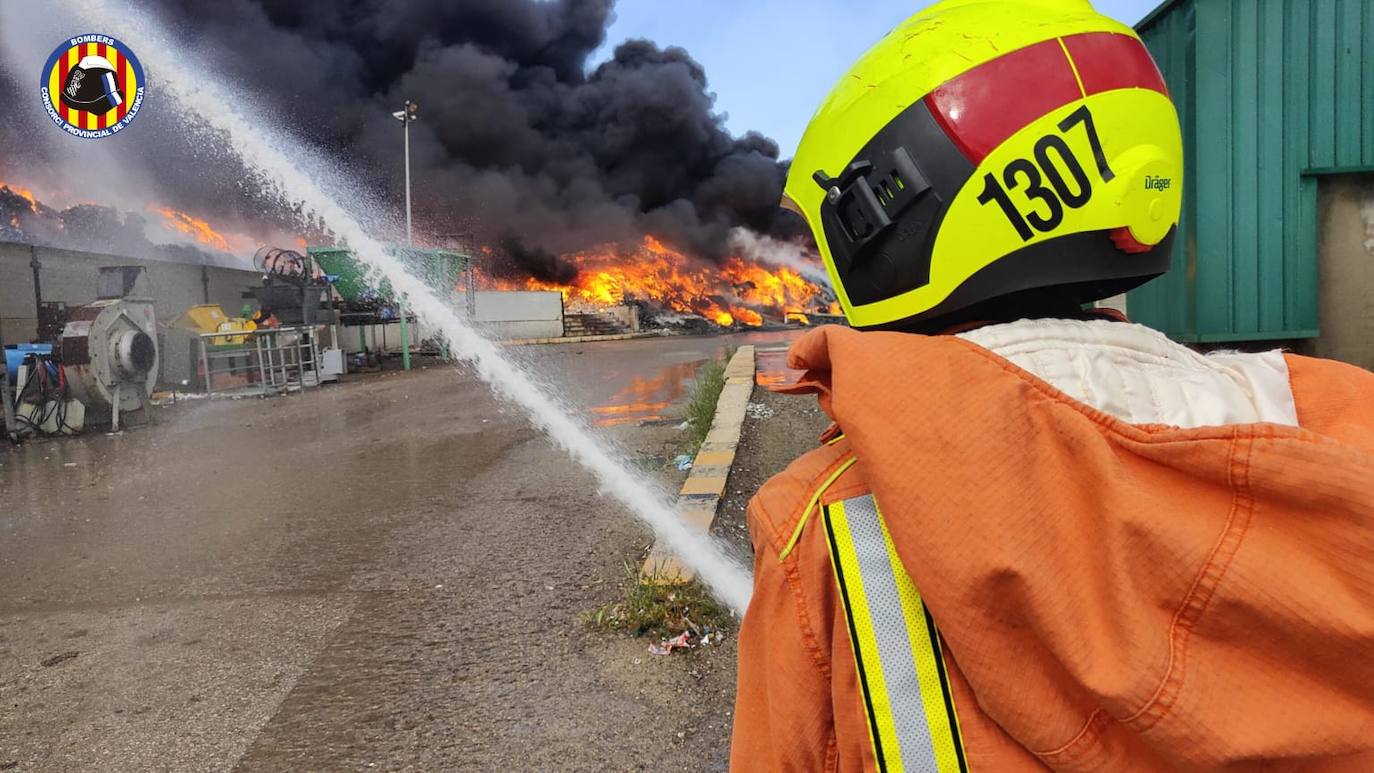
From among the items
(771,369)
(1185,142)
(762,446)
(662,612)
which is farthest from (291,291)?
(1185,142)

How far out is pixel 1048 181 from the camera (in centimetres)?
103

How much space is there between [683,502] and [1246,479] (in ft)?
12.7

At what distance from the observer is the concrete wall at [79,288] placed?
12.6 metres

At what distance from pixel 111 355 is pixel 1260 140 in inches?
459

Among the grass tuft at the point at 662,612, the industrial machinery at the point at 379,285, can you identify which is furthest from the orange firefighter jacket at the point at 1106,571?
the industrial machinery at the point at 379,285

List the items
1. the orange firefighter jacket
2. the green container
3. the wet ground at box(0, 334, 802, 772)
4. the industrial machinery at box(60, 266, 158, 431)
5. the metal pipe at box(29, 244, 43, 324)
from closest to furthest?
the orange firefighter jacket < the wet ground at box(0, 334, 802, 772) < the industrial machinery at box(60, 266, 158, 431) < the metal pipe at box(29, 244, 43, 324) < the green container

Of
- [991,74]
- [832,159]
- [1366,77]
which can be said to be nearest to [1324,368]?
[991,74]

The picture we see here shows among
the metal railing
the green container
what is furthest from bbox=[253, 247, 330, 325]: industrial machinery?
the green container

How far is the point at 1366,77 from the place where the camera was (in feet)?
12.5

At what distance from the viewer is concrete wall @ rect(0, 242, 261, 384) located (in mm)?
12625

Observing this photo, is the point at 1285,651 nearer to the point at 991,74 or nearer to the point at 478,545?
the point at 991,74

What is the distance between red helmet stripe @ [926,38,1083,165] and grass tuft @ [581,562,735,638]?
2.49 meters

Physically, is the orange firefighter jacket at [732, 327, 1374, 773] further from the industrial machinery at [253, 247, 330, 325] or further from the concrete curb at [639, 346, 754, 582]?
the industrial machinery at [253, 247, 330, 325]

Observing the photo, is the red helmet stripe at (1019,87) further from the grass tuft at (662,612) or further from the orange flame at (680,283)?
the orange flame at (680,283)
